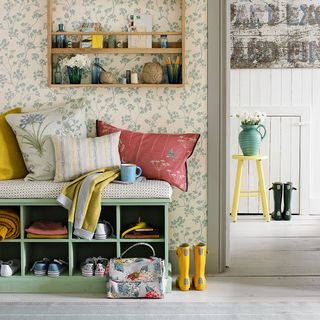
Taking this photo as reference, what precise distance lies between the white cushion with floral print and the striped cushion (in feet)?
0.35

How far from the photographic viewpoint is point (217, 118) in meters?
4.21

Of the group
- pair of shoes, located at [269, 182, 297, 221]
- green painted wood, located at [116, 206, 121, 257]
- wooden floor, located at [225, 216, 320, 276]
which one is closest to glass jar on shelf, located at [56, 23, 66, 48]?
green painted wood, located at [116, 206, 121, 257]

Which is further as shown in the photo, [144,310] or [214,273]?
[214,273]

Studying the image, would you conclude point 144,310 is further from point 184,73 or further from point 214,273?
point 184,73

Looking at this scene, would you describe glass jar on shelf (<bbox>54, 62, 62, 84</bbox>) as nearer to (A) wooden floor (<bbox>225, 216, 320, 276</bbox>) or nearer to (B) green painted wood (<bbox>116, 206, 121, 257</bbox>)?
(B) green painted wood (<bbox>116, 206, 121, 257</bbox>)

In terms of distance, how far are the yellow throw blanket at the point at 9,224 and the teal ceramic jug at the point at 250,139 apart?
2.82 meters

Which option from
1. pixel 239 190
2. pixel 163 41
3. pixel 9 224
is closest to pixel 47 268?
Result: pixel 9 224

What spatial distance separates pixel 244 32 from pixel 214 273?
304cm

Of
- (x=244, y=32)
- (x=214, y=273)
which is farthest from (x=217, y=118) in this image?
(x=244, y=32)

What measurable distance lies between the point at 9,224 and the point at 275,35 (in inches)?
147

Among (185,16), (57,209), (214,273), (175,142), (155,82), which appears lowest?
(214,273)

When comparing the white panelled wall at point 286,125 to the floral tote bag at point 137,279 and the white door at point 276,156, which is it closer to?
the white door at point 276,156

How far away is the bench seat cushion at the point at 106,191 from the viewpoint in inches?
147

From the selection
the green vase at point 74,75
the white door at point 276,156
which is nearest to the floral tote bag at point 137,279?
the green vase at point 74,75
